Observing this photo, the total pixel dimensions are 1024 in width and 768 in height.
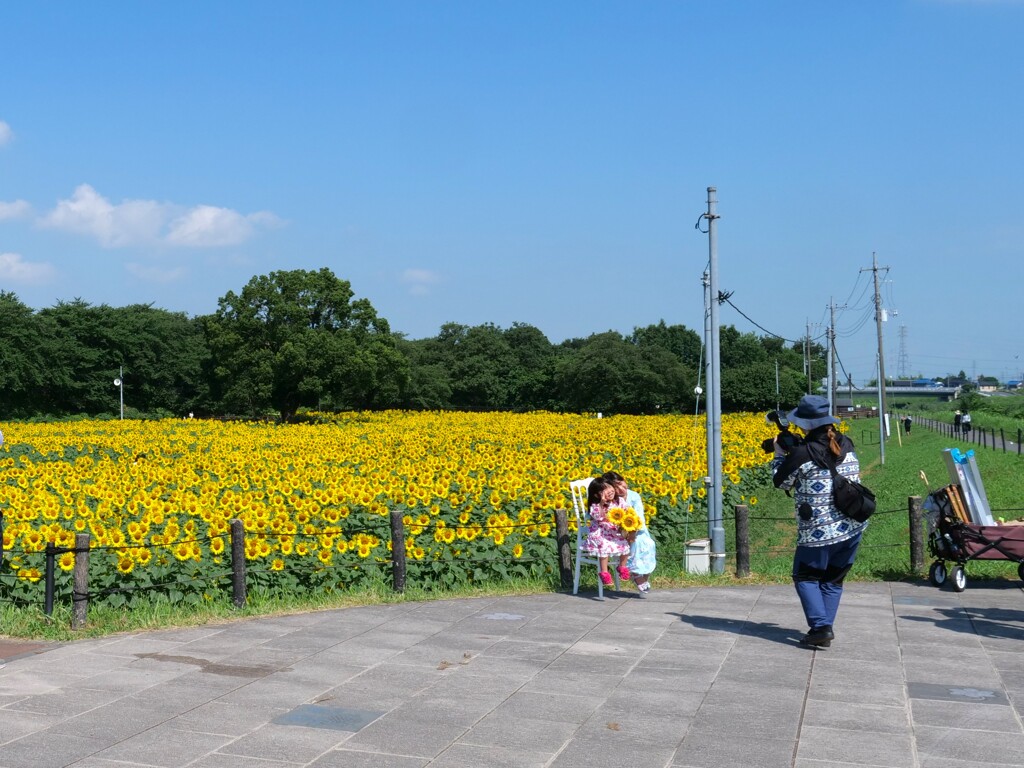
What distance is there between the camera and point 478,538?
1338 cm

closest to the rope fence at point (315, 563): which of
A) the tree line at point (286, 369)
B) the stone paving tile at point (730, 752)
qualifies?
the stone paving tile at point (730, 752)

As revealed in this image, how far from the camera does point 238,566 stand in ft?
34.1

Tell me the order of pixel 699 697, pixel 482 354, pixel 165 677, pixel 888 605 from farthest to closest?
pixel 482 354 → pixel 888 605 → pixel 165 677 → pixel 699 697

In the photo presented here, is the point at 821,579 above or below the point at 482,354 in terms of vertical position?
below

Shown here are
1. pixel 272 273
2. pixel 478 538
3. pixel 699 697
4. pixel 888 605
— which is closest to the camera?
pixel 699 697

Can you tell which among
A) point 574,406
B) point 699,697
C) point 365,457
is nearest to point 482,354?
point 574,406

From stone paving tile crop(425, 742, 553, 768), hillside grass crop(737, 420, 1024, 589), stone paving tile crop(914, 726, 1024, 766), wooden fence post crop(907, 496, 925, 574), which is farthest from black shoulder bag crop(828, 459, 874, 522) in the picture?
wooden fence post crop(907, 496, 925, 574)

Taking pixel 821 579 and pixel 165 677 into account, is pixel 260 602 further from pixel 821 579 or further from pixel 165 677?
pixel 821 579

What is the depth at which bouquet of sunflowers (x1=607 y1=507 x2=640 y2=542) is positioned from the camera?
397 inches

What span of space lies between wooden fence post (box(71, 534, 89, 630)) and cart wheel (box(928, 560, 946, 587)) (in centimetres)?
790

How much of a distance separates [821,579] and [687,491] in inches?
490

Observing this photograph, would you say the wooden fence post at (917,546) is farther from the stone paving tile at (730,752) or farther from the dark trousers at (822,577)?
the stone paving tile at (730,752)

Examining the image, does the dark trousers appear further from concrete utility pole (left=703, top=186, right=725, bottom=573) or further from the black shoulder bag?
concrete utility pole (left=703, top=186, right=725, bottom=573)

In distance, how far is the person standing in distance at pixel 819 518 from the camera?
7.88m
